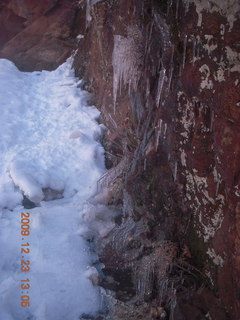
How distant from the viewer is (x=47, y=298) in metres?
3.04

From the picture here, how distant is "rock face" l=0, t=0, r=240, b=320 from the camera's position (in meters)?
2.18

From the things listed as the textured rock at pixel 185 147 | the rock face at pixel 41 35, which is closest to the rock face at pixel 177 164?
the textured rock at pixel 185 147

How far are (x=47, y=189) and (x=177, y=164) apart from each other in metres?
1.83

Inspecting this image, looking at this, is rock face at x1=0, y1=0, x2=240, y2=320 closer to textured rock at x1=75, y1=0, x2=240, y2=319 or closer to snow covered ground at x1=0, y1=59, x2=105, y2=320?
textured rock at x1=75, y1=0, x2=240, y2=319

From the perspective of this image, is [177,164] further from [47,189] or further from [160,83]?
[47,189]

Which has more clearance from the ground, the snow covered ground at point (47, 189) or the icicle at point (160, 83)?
the icicle at point (160, 83)

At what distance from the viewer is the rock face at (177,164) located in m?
2.18
